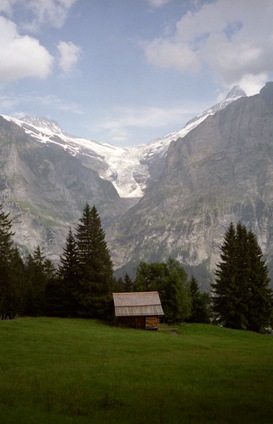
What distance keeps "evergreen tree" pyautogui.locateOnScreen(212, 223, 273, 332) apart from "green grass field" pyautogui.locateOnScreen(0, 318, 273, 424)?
38674 millimetres

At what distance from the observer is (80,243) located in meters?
71.8

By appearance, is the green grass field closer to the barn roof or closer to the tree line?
the barn roof

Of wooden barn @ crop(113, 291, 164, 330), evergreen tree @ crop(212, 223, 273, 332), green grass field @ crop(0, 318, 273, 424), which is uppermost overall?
evergreen tree @ crop(212, 223, 273, 332)

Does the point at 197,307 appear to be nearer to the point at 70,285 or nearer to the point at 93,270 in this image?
the point at 93,270

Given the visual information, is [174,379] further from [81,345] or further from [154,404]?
[81,345]

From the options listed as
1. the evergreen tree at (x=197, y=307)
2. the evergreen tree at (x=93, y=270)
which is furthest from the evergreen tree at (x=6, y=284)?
Result: the evergreen tree at (x=197, y=307)

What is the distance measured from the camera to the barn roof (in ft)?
208

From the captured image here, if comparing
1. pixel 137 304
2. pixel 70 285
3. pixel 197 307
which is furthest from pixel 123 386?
pixel 197 307

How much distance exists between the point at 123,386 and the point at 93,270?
162 ft

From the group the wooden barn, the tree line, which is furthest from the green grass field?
the tree line

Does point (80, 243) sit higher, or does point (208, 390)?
point (80, 243)

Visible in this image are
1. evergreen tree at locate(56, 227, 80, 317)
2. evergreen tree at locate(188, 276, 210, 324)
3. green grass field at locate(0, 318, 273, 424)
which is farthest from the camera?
evergreen tree at locate(188, 276, 210, 324)

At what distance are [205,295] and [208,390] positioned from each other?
70761 mm

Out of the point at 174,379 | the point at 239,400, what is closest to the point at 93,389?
the point at 174,379
